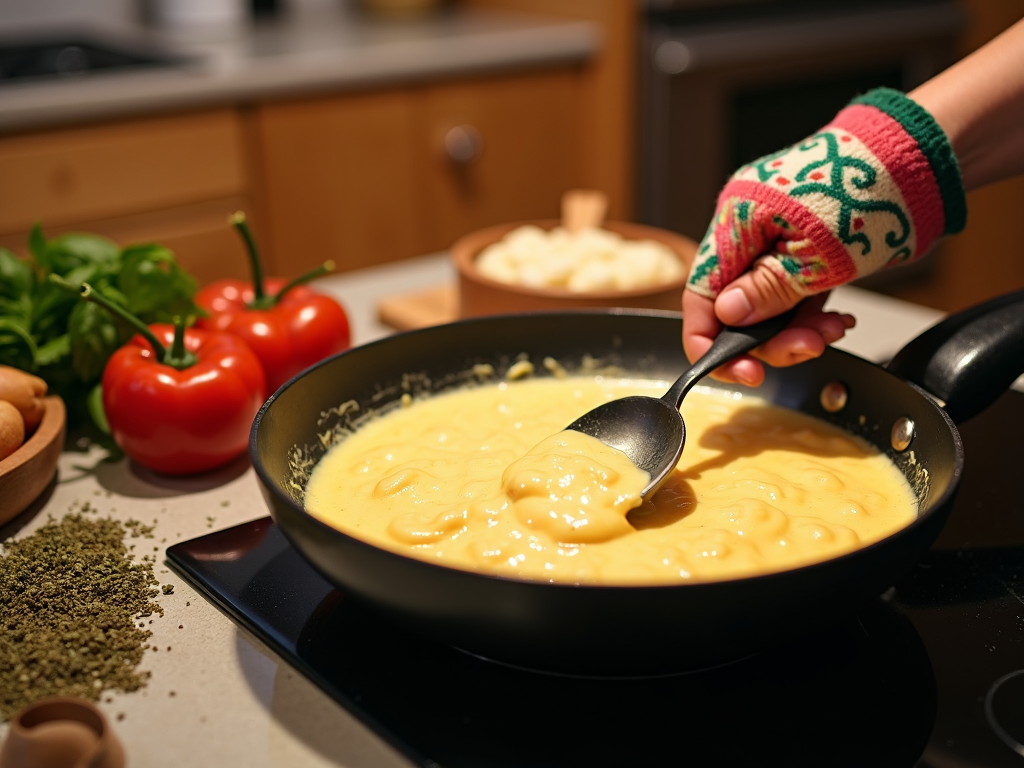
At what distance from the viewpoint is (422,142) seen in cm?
313

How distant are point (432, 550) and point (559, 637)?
0.68ft

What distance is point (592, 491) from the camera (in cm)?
90

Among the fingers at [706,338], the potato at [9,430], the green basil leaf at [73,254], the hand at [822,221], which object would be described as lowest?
the potato at [9,430]

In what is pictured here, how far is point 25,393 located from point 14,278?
26 cm

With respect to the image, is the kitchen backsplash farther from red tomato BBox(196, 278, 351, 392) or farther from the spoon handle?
the spoon handle

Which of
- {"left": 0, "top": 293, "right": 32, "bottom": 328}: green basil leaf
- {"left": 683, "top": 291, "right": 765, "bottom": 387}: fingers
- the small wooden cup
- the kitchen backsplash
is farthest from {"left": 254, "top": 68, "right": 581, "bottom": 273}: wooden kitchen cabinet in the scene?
the small wooden cup

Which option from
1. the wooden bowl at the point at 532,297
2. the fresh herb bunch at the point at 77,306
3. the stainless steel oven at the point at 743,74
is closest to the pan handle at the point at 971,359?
the wooden bowl at the point at 532,297

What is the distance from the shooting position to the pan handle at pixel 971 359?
1.01m

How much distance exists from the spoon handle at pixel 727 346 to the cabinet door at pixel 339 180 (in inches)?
80.4

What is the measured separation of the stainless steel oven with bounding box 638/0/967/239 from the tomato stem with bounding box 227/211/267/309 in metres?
2.05

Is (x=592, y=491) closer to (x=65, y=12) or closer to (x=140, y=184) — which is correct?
(x=140, y=184)

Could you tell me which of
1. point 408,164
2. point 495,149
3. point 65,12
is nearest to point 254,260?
point 408,164

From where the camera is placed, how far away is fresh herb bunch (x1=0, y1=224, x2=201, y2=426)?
1.21 metres

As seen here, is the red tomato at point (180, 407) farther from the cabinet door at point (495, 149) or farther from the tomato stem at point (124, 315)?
the cabinet door at point (495, 149)
